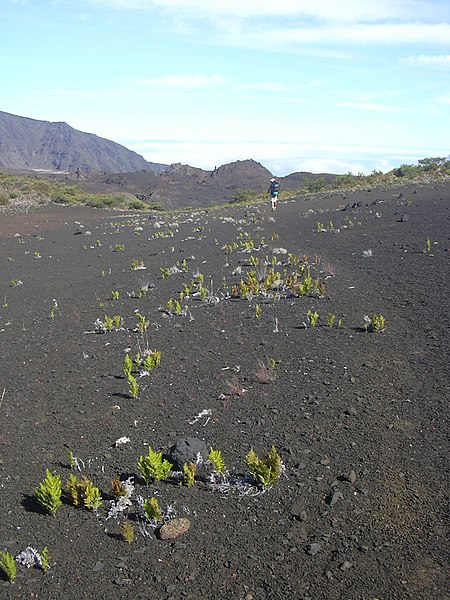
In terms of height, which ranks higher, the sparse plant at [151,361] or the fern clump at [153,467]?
the sparse plant at [151,361]

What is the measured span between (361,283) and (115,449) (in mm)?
6761

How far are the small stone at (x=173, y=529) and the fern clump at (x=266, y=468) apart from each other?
0.65 m

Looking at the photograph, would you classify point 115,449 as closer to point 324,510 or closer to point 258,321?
point 324,510

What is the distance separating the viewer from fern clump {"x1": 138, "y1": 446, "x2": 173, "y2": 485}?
4297mm

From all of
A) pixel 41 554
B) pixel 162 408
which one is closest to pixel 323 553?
pixel 41 554

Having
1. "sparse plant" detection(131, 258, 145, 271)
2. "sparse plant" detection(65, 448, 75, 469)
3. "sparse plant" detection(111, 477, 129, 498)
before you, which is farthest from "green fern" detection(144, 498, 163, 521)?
"sparse plant" detection(131, 258, 145, 271)

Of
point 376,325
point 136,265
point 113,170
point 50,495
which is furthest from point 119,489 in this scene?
point 113,170

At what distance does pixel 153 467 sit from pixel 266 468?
36.4 inches

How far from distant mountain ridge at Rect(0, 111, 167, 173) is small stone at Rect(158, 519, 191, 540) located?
162224 mm

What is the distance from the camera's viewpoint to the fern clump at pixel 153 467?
4.30 m

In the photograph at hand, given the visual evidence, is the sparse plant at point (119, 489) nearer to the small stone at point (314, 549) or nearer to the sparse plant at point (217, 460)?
the sparse plant at point (217, 460)

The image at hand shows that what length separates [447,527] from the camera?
12.1 ft

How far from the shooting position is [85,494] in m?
4.10

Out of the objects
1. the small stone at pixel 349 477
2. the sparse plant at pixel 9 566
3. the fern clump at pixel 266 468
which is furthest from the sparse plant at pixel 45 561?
the small stone at pixel 349 477
